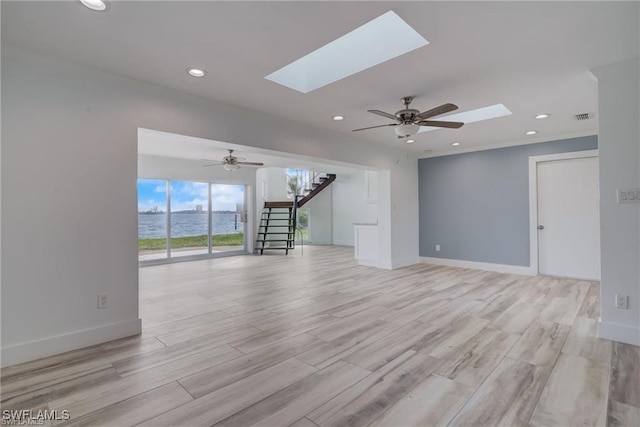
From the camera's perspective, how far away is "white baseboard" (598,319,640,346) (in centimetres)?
263

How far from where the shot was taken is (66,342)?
2.60 m

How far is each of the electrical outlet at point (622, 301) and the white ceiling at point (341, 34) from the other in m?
2.12

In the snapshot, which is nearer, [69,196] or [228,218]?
[69,196]

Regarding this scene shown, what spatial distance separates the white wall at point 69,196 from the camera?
241cm

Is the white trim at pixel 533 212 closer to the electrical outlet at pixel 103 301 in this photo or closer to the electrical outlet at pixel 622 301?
the electrical outlet at pixel 622 301

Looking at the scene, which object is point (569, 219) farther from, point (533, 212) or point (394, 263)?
point (394, 263)

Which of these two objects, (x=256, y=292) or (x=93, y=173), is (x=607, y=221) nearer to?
(x=256, y=292)

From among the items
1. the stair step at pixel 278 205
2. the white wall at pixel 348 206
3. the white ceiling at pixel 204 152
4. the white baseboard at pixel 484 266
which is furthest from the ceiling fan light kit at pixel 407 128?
the white wall at pixel 348 206

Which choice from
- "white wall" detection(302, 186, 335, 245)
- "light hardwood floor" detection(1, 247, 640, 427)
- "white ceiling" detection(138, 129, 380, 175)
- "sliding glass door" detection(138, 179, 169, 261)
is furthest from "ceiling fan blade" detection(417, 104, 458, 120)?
"white wall" detection(302, 186, 335, 245)

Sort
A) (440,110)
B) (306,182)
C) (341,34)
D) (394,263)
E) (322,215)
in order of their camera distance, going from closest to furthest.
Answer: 1. (341,34)
2. (440,110)
3. (394,263)
4. (306,182)
5. (322,215)

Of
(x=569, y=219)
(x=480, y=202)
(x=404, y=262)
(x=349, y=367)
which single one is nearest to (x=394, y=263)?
(x=404, y=262)

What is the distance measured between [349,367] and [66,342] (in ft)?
8.02

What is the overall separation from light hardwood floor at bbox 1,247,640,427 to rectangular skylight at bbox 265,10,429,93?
2.55 meters

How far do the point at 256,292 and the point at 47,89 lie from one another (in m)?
3.28
